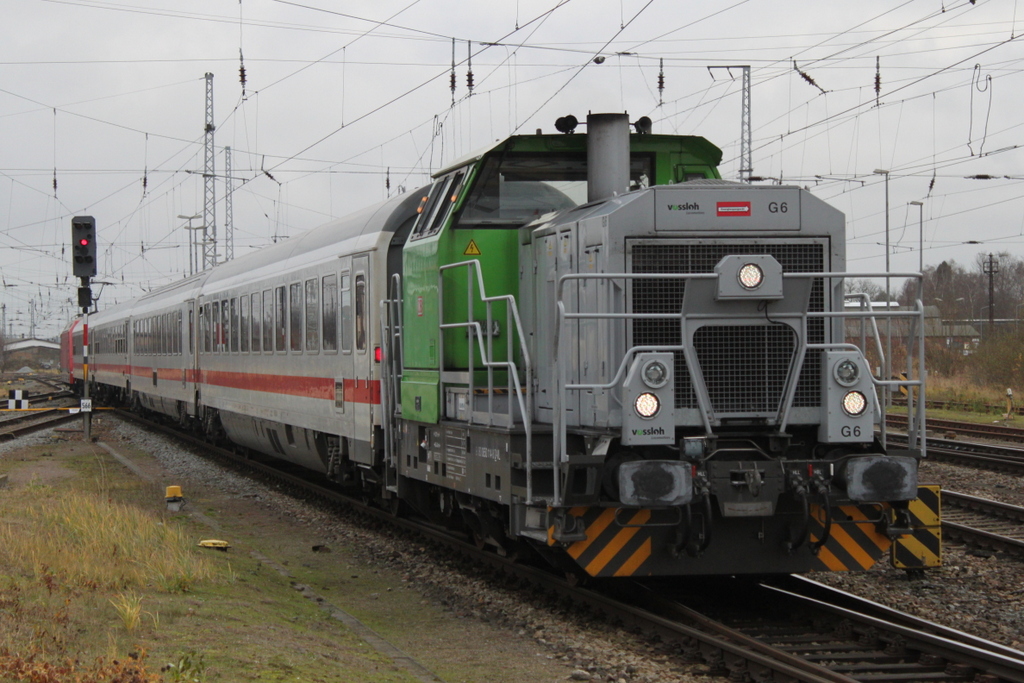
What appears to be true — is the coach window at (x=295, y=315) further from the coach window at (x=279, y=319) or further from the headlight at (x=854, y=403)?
the headlight at (x=854, y=403)

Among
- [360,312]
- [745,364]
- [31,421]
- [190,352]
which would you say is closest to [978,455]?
[360,312]

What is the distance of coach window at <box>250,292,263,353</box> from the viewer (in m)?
16.7

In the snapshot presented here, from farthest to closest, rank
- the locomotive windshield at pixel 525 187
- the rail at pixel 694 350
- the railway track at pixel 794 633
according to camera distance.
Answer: the locomotive windshield at pixel 525 187
the rail at pixel 694 350
the railway track at pixel 794 633

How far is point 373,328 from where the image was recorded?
36.4ft

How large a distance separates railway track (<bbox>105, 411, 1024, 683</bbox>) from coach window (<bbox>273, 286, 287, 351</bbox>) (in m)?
7.22

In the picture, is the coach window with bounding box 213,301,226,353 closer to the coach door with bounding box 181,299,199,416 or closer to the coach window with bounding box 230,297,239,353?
the coach window with bounding box 230,297,239,353

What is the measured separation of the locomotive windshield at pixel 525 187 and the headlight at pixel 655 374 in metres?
2.29

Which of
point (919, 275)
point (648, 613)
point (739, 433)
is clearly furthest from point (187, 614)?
point (919, 275)

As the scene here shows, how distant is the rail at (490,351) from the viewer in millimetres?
7199

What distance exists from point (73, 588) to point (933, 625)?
579 centimetres

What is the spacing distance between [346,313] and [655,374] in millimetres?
6037

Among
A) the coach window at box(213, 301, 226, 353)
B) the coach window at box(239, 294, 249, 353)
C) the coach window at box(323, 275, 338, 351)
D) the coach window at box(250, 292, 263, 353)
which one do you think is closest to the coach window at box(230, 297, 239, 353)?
the coach window at box(239, 294, 249, 353)

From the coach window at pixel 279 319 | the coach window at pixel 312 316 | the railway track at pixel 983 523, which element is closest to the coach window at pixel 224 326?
the coach window at pixel 279 319

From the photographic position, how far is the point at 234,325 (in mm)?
18469
